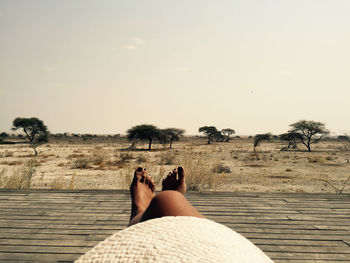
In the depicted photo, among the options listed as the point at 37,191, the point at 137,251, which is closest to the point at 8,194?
the point at 37,191

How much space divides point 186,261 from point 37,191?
4.05m

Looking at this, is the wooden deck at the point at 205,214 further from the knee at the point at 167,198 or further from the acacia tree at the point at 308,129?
the acacia tree at the point at 308,129

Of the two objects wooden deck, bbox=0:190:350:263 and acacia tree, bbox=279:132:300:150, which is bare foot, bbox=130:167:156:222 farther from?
acacia tree, bbox=279:132:300:150

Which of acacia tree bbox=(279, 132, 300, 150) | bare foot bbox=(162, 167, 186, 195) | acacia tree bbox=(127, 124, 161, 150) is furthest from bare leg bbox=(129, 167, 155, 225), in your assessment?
acacia tree bbox=(279, 132, 300, 150)

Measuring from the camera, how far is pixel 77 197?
3408mm

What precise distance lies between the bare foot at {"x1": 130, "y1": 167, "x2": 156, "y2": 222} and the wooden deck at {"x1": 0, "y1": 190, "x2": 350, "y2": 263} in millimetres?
443

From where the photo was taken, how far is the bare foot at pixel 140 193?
1.54 meters

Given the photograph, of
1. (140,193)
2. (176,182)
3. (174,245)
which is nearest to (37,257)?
(140,193)

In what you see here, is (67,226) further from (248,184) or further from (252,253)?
(248,184)

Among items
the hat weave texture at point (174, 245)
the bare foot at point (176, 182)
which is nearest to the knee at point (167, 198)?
the hat weave texture at point (174, 245)

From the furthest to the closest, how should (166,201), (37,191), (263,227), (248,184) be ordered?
1. (248,184)
2. (37,191)
3. (263,227)
4. (166,201)

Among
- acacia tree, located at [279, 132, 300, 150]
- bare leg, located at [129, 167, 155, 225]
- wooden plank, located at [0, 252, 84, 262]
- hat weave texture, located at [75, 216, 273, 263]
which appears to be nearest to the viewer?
hat weave texture, located at [75, 216, 273, 263]

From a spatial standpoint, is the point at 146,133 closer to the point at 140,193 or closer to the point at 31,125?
the point at 31,125

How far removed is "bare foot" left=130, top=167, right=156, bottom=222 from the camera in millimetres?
1540
